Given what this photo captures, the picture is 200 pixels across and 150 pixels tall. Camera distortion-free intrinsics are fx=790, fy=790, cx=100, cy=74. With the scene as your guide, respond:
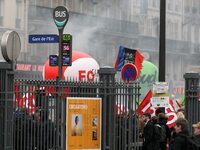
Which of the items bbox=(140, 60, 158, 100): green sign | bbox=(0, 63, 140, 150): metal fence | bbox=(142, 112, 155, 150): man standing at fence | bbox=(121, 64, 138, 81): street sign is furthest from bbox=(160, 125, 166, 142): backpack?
bbox=(140, 60, 158, 100): green sign

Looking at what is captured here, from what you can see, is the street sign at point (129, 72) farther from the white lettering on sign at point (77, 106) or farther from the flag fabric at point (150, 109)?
the white lettering on sign at point (77, 106)

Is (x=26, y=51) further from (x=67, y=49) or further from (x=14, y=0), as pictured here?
(x=67, y=49)

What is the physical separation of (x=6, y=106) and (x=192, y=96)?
Answer: 5335 millimetres

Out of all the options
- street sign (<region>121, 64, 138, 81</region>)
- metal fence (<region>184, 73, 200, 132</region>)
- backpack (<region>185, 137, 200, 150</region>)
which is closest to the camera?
backpack (<region>185, 137, 200, 150</region>)

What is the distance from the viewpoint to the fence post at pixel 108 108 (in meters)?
14.6

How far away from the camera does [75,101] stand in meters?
14.0

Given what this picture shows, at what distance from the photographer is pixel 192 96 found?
16.9 meters

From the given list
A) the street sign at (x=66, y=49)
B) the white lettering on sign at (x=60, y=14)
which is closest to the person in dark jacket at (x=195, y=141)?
the street sign at (x=66, y=49)

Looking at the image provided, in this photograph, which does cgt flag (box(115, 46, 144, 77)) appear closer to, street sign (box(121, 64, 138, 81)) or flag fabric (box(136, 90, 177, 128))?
flag fabric (box(136, 90, 177, 128))

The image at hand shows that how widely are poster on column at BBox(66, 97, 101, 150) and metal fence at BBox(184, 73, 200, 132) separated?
308 centimetres

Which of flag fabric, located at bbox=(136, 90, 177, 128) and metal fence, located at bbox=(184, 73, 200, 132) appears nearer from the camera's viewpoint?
metal fence, located at bbox=(184, 73, 200, 132)

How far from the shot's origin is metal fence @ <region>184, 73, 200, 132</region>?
16.9 meters

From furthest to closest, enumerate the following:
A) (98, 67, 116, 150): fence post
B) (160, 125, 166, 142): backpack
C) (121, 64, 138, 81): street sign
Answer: (121, 64, 138, 81): street sign, (160, 125, 166, 142): backpack, (98, 67, 116, 150): fence post

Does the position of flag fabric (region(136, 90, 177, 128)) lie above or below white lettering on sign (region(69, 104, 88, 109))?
below
